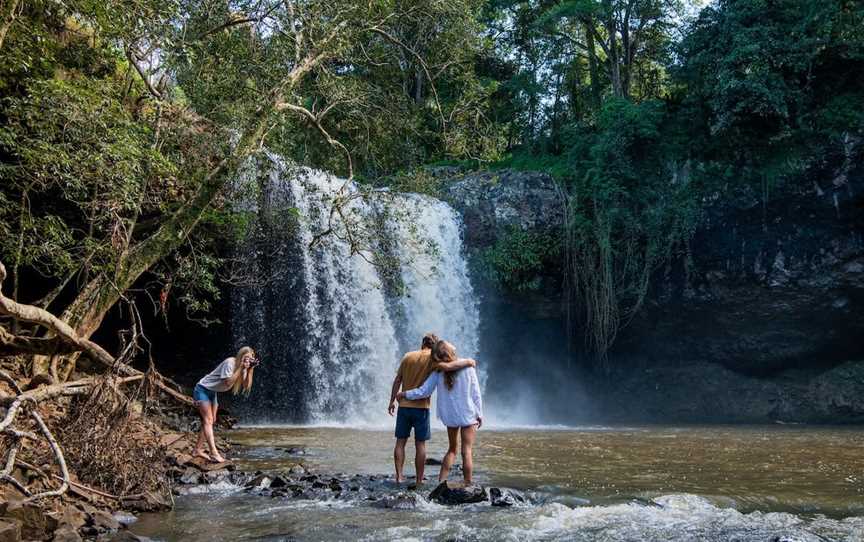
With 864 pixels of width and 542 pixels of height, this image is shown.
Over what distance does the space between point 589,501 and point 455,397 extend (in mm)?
1536

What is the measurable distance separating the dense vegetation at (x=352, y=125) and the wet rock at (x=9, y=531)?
4472mm

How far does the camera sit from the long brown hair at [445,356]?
21.7ft

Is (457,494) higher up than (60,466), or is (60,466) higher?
(60,466)

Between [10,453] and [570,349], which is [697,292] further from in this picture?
[10,453]

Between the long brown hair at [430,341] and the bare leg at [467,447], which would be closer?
the bare leg at [467,447]

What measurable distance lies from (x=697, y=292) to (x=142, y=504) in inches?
621

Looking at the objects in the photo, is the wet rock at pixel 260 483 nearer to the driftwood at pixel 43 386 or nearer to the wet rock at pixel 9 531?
the driftwood at pixel 43 386

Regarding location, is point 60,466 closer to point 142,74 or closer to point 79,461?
point 79,461

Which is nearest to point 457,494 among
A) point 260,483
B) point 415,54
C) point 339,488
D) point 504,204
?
point 339,488

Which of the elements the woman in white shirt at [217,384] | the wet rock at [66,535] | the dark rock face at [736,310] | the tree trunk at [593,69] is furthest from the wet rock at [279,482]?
the tree trunk at [593,69]

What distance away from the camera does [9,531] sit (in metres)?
4.29

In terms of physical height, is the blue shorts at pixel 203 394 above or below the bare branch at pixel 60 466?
above

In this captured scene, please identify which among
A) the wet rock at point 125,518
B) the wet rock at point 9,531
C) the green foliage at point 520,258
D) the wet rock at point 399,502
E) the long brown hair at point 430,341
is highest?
the green foliage at point 520,258

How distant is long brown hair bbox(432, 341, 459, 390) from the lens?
6.63m
